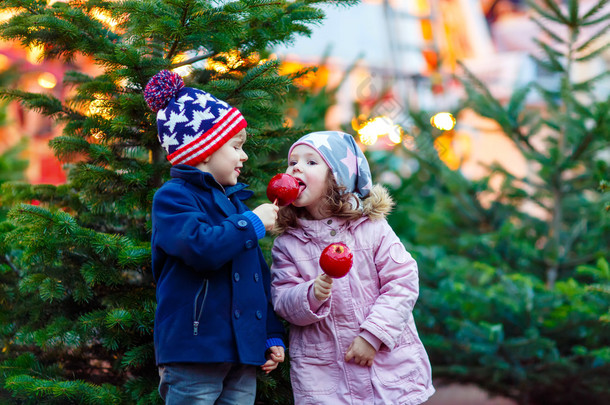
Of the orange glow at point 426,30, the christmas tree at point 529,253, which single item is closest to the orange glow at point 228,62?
the christmas tree at point 529,253

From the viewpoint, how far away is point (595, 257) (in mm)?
4703

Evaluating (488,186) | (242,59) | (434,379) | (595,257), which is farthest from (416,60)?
(242,59)

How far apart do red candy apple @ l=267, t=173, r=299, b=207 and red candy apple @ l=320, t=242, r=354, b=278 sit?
1.04 ft

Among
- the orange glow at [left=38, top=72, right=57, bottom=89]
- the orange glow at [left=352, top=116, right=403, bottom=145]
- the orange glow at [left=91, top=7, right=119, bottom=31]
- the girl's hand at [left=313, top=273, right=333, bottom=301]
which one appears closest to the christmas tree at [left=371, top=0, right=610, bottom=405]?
the orange glow at [left=352, top=116, right=403, bottom=145]

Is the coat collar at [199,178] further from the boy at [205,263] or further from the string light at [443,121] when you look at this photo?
the string light at [443,121]

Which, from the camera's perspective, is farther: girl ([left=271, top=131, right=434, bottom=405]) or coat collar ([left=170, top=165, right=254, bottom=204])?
girl ([left=271, top=131, right=434, bottom=405])

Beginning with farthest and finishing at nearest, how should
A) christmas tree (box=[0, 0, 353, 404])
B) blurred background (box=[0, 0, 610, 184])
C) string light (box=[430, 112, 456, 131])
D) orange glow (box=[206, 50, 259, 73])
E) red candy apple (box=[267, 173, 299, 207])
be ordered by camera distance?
blurred background (box=[0, 0, 610, 184]) → string light (box=[430, 112, 456, 131]) → orange glow (box=[206, 50, 259, 73]) → christmas tree (box=[0, 0, 353, 404]) → red candy apple (box=[267, 173, 299, 207])

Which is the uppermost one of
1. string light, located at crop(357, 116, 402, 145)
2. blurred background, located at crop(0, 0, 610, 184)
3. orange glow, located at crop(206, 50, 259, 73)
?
blurred background, located at crop(0, 0, 610, 184)

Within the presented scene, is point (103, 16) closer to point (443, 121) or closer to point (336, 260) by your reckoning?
point (336, 260)

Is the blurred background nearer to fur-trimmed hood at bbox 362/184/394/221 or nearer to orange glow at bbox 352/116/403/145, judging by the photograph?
orange glow at bbox 352/116/403/145

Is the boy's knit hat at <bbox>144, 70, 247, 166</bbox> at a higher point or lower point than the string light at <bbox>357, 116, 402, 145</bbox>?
lower

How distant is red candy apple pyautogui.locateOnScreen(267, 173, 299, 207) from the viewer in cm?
221

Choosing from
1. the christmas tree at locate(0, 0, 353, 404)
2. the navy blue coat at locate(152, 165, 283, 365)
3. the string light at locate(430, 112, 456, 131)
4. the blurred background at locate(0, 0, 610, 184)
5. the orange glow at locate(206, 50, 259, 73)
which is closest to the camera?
the navy blue coat at locate(152, 165, 283, 365)

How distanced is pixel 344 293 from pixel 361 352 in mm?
255
